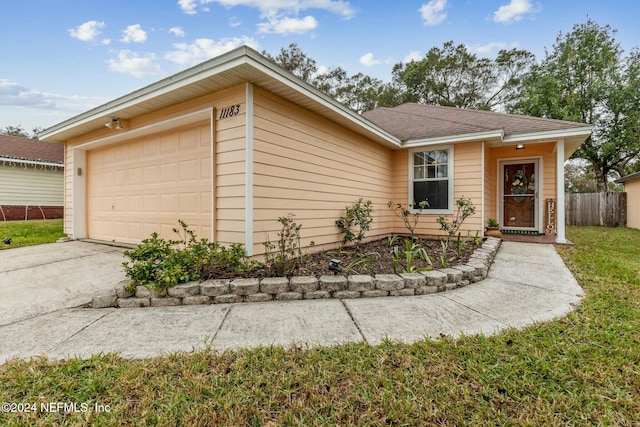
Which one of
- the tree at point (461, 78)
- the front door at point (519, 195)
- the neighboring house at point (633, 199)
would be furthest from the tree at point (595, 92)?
the front door at point (519, 195)

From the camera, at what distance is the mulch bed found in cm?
369

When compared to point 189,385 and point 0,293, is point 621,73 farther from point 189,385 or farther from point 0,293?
point 0,293

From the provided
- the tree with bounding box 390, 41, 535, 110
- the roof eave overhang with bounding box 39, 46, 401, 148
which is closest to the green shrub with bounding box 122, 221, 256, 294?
the roof eave overhang with bounding box 39, 46, 401, 148

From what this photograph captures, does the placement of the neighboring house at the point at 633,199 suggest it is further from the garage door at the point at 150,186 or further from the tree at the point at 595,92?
the garage door at the point at 150,186

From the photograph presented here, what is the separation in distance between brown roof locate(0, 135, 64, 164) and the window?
14981mm

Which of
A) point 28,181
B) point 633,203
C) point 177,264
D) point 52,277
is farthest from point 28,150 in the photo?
point 633,203

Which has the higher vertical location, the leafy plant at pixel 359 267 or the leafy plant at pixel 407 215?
the leafy plant at pixel 407 215

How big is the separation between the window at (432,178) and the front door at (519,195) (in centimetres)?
269

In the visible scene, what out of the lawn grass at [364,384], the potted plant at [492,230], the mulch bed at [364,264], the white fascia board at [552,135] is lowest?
the lawn grass at [364,384]

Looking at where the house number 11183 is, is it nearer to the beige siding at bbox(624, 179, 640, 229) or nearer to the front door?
the front door

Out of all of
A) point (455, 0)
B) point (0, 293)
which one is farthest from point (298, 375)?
point (455, 0)

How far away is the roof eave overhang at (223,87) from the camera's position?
3.25 meters

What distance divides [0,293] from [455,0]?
1179 cm

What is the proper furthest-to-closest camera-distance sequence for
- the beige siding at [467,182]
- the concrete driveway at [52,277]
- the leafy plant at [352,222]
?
the beige siding at [467,182] → the leafy plant at [352,222] → the concrete driveway at [52,277]
